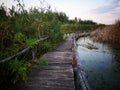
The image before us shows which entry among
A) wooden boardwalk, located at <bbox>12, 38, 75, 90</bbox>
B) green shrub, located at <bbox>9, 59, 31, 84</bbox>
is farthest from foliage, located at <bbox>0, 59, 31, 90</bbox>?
wooden boardwalk, located at <bbox>12, 38, 75, 90</bbox>

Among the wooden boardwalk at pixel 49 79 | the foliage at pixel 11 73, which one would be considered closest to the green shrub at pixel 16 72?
the foliage at pixel 11 73

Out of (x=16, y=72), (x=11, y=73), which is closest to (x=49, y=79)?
(x=16, y=72)

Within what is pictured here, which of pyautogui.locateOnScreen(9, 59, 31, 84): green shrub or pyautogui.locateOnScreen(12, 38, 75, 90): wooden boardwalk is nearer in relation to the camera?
pyautogui.locateOnScreen(12, 38, 75, 90): wooden boardwalk

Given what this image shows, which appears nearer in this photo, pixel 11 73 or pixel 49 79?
pixel 11 73

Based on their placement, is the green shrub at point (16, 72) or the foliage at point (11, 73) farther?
the green shrub at point (16, 72)

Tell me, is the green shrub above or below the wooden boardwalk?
above

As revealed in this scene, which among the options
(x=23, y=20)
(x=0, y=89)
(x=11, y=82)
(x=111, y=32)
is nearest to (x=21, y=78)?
(x=11, y=82)

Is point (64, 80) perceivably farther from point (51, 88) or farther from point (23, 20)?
point (23, 20)

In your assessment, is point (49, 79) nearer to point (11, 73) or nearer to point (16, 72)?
point (16, 72)

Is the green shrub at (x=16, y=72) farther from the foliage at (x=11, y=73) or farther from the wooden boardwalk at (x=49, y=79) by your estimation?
the wooden boardwalk at (x=49, y=79)

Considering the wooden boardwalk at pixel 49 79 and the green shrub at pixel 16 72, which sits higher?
the green shrub at pixel 16 72

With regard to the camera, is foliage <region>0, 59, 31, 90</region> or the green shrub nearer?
foliage <region>0, 59, 31, 90</region>

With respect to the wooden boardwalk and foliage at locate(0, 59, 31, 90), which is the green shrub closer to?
foliage at locate(0, 59, 31, 90)

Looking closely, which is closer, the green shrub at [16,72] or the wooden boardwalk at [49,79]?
the wooden boardwalk at [49,79]
